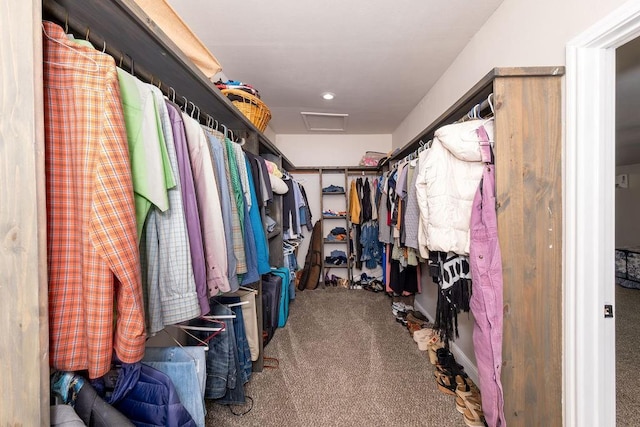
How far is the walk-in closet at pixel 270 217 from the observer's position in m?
0.58

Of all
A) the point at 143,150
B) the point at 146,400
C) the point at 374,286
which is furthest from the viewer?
the point at 374,286

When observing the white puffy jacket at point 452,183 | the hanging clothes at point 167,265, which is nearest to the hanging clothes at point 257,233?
the hanging clothes at point 167,265

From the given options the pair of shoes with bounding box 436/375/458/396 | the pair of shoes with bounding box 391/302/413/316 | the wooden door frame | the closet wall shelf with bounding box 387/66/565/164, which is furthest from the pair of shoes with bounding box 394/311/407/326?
the closet wall shelf with bounding box 387/66/565/164

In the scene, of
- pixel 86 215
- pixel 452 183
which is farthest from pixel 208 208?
pixel 452 183

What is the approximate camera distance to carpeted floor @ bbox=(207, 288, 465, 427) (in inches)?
53.9

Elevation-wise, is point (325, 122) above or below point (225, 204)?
above

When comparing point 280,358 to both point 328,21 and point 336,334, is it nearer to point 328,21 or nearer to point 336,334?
point 336,334

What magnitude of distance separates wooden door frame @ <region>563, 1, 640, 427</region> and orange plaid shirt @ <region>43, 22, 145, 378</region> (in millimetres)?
1506

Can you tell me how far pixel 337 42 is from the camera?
5.40 feet

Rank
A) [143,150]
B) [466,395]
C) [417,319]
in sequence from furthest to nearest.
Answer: [417,319], [466,395], [143,150]

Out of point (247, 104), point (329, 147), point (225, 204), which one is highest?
point (329, 147)

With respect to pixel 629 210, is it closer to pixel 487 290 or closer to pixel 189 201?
pixel 487 290

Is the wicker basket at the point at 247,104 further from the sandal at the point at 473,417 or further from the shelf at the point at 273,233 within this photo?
the sandal at the point at 473,417

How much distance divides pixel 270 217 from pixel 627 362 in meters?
2.89
